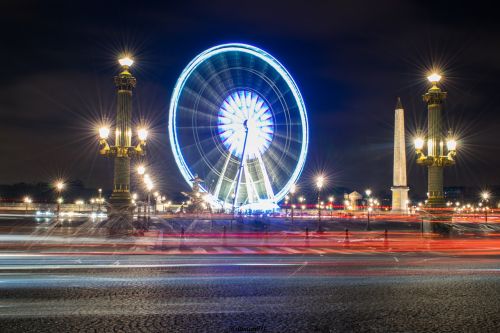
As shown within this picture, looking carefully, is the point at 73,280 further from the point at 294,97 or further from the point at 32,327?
the point at 294,97

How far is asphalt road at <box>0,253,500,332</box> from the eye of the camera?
24.7ft

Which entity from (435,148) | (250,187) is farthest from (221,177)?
(435,148)

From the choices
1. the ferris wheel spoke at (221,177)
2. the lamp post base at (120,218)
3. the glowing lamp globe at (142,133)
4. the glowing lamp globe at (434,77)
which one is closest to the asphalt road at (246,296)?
the lamp post base at (120,218)

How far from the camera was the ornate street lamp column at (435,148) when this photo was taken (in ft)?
98.7

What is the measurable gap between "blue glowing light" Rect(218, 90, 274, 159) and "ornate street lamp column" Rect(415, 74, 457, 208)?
2087 centimetres

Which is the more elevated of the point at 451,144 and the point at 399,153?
the point at 399,153

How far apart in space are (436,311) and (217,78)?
4381 centimetres

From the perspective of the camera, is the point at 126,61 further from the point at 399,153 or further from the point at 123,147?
the point at 399,153

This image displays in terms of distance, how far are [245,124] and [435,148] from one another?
2222 cm

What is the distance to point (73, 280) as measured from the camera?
453 inches

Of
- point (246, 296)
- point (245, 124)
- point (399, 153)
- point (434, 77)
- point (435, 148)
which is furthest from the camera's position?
point (399, 153)

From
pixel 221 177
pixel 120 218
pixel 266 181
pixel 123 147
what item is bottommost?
pixel 120 218

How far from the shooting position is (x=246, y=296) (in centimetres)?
977

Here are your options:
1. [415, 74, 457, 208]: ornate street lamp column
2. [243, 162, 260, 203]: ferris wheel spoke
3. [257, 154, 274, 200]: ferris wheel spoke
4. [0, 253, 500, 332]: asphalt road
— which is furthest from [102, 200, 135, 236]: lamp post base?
[243, 162, 260, 203]: ferris wheel spoke
